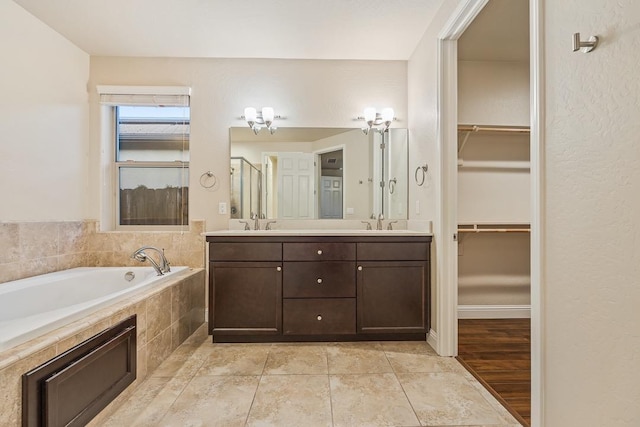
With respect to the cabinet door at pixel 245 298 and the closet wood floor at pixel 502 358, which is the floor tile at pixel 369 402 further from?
the cabinet door at pixel 245 298

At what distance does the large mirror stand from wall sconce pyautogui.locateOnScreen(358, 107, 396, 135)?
0.05 metres

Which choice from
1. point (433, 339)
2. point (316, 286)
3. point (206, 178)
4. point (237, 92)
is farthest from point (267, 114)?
point (433, 339)

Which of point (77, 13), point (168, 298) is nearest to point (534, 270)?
point (168, 298)

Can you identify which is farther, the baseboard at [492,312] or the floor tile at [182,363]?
the baseboard at [492,312]

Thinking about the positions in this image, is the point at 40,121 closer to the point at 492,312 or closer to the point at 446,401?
the point at 446,401

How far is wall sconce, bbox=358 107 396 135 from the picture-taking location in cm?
277

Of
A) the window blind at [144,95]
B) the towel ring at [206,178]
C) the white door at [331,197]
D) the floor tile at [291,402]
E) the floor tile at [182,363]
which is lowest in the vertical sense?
the floor tile at [291,402]

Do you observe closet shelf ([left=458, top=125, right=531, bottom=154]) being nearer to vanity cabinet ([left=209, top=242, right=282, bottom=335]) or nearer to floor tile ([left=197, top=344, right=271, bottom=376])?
vanity cabinet ([left=209, top=242, right=282, bottom=335])

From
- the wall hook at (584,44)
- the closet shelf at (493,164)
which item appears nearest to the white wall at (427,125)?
the closet shelf at (493,164)

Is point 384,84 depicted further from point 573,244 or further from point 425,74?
point 573,244

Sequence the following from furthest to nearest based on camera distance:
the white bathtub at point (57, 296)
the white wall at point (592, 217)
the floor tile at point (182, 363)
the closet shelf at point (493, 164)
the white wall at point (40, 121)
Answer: the closet shelf at point (493, 164) < the white wall at point (40, 121) < the floor tile at point (182, 363) < the white bathtub at point (57, 296) < the white wall at point (592, 217)

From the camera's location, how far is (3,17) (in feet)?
6.63

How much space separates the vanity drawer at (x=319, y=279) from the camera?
89.7 inches

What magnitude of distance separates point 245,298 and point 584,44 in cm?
226
